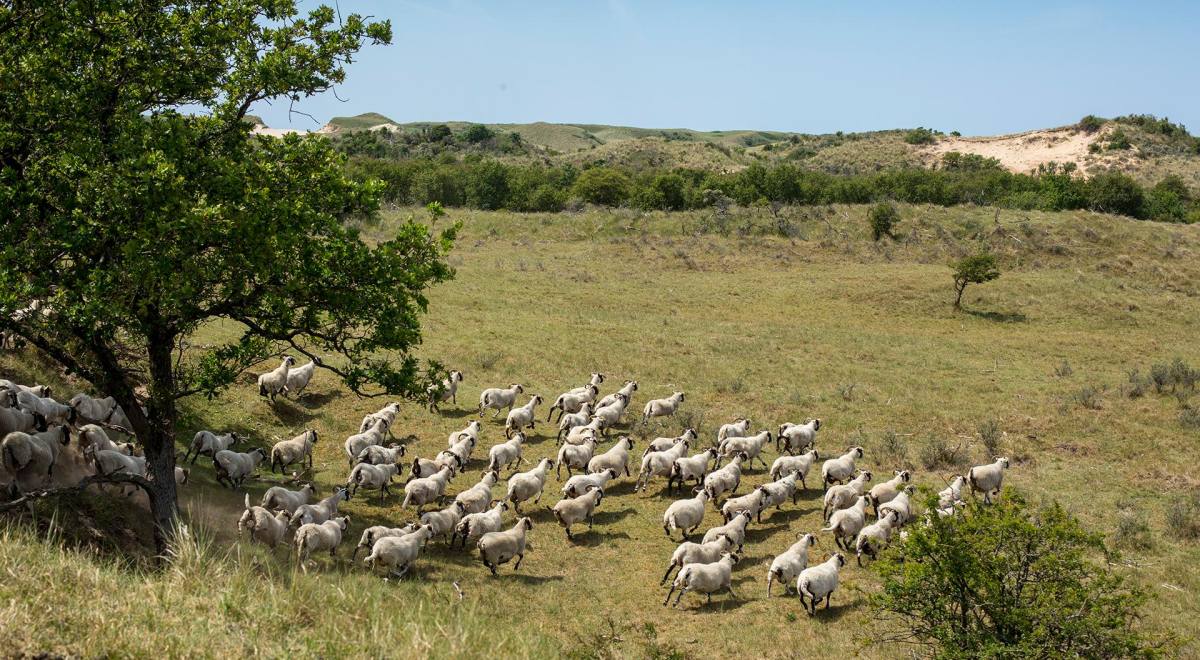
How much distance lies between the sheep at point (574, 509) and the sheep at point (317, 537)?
4405mm

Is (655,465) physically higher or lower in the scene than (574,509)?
higher

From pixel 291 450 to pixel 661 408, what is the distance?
34.6 feet

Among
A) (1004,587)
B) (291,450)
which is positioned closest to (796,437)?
(1004,587)

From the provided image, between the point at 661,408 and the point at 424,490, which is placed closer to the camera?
the point at 424,490

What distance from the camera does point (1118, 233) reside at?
56.8 meters

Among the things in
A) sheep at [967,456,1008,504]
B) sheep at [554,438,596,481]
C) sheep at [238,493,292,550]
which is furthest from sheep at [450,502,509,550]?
sheep at [967,456,1008,504]

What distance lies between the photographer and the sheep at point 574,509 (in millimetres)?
16156

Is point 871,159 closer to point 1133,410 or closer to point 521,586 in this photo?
point 1133,410

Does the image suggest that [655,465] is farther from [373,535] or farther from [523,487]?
[373,535]

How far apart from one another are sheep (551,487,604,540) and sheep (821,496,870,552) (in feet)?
15.0

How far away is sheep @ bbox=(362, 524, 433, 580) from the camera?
1293cm

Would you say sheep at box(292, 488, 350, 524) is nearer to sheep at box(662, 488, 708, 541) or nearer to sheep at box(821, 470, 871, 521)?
sheep at box(662, 488, 708, 541)

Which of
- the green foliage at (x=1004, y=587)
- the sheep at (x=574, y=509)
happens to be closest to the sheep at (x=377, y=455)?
the sheep at (x=574, y=509)

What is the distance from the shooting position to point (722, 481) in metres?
17.9
